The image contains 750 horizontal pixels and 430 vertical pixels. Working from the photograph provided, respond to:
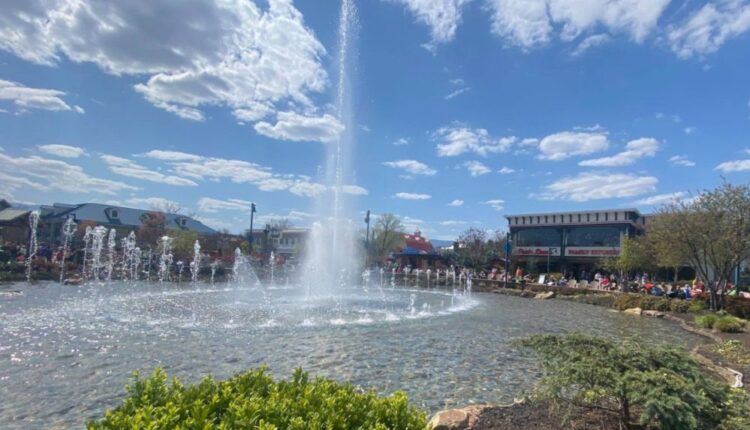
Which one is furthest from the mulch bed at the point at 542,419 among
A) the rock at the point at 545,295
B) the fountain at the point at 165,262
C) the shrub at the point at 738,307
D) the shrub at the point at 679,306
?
the fountain at the point at 165,262

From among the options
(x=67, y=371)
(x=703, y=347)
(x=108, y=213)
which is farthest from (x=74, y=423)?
(x=108, y=213)

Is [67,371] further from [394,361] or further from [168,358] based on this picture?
[394,361]

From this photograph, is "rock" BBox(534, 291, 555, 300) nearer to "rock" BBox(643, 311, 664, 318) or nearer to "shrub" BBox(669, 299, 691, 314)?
"shrub" BBox(669, 299, 691, 314)

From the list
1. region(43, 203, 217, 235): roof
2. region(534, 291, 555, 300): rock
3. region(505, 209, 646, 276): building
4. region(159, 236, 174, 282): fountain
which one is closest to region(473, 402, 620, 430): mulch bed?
region(534, 291, 555, 300): rock

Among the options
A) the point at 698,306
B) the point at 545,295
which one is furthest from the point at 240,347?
the point at 545,295

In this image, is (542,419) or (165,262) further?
(165,262)

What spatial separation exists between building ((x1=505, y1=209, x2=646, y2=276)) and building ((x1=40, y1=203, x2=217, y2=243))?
45950 millimetres

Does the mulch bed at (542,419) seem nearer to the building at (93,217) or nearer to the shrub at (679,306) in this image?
the shrub at (679,306)

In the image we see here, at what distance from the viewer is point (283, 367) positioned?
8680 mm

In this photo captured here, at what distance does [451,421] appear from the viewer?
5332 mm

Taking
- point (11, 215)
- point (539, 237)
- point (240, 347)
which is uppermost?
point (539, 237)

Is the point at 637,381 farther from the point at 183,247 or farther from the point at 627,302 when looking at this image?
the point at 183,247

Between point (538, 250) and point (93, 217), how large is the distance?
68.3 meters

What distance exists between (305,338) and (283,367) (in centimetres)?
288
